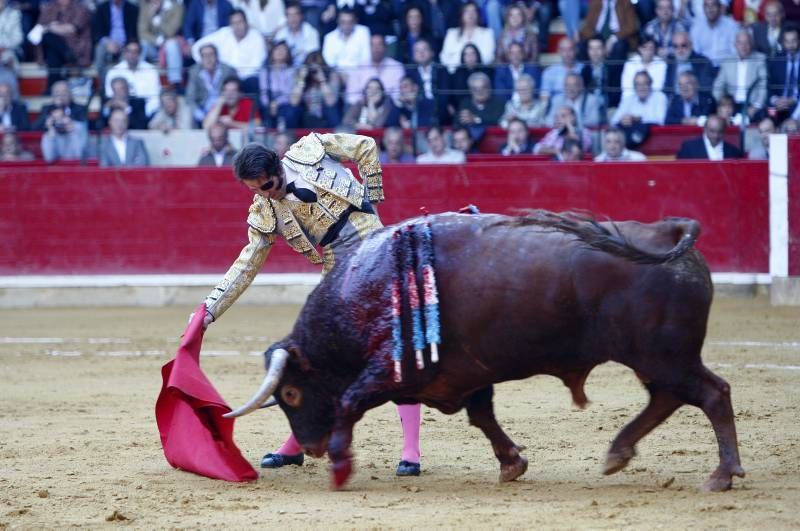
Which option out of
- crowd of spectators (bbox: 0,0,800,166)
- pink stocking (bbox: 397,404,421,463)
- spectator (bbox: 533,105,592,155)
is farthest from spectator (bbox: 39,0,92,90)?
pink stocking (bbox: 397,404,421,463)

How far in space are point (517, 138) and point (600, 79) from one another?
87cm

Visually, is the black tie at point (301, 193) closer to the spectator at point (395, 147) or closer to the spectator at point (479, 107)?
the spectator at point (395, 147)

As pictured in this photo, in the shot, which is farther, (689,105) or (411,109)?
(411,109)

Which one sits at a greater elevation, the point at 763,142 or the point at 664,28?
the point at 664,28

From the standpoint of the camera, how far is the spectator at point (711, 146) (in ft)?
33.9

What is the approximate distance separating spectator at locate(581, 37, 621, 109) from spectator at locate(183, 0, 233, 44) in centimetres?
370

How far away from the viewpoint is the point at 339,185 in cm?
522

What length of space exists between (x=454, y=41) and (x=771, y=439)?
6.95 meters

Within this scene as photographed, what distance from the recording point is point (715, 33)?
36.8 feet

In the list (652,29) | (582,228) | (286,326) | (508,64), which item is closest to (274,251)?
(286,326)

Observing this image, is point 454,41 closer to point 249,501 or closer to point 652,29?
point 652,29

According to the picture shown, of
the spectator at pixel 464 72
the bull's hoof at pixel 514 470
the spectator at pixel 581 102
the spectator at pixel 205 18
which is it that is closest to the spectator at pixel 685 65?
the spectator at pixel 581 102

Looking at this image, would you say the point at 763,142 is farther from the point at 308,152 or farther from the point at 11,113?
the point at 11,113

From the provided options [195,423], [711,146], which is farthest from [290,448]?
[711,146]
